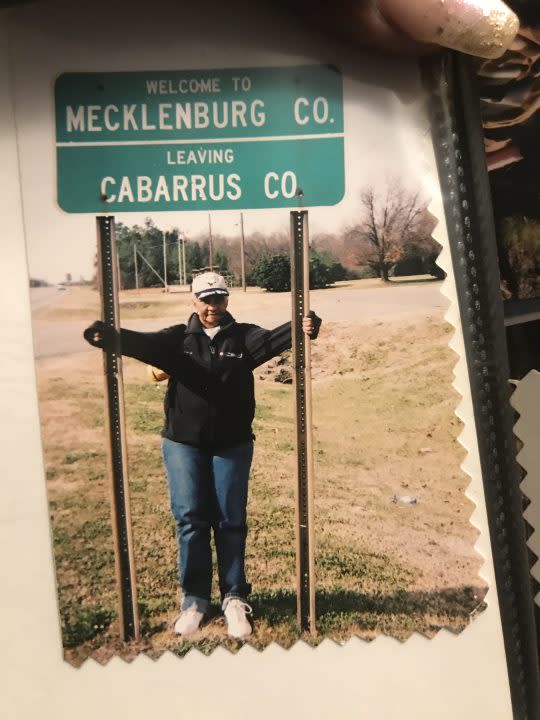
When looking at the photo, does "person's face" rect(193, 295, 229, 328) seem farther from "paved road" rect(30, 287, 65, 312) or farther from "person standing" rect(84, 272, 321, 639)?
"paved road" rect(30, 287, 65, 312)

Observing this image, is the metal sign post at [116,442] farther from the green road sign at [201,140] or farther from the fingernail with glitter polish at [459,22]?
the fingernail with glitter polish at [459,22]

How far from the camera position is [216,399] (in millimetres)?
650

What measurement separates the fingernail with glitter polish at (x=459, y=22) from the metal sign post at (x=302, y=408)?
21 centimetres

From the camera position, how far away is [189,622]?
25.8 inches

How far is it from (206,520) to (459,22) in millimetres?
568

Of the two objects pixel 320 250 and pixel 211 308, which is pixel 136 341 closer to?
pixel 211 308

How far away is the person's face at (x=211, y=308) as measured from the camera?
0.64m

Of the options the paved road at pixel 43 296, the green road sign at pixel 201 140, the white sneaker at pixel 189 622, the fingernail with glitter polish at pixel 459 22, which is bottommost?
the white sneaker at pixel 189 622

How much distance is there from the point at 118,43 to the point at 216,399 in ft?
1.29

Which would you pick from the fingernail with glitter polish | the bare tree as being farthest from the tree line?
the fingernail with glitter polish

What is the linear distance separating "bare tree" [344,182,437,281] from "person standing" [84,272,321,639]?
9cm

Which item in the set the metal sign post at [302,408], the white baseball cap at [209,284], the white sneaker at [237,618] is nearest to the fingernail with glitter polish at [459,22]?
the metal sign post at [302,408]

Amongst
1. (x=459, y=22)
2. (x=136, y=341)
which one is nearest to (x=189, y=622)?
(x=136, y=341)

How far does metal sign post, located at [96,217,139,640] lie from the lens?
639 mm
